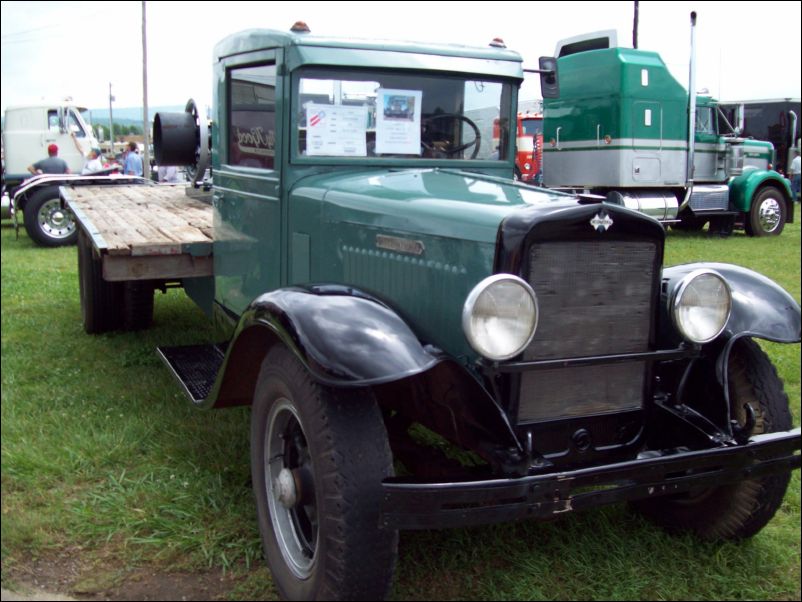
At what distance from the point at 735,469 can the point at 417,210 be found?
4.73 feet

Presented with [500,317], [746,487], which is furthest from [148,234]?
[746,487]

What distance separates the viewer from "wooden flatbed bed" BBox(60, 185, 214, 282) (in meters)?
4.39

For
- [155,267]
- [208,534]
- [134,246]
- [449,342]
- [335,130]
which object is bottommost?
[208,534]

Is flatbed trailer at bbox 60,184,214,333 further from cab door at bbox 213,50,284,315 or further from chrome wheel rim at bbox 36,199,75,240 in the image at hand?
chrome wheel rim at bbox 36,199,75,240

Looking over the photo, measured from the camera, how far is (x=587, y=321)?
2.83 meters

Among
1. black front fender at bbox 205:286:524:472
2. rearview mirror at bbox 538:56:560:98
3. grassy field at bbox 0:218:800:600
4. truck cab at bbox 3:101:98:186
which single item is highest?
truck cab at bbox 3:101:98:186

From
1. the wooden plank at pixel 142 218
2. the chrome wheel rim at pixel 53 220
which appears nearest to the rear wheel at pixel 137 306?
the wooden plank at pixel 142 218

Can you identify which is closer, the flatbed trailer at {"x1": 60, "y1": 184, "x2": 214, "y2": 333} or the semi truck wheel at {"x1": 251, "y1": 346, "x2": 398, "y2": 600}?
the semi truck wheel at {"x1": 251, "y1": 346, "x2": 398, "y2": 600}

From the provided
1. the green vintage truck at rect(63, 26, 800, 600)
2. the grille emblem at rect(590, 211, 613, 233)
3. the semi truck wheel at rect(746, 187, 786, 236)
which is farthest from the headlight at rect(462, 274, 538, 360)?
the semi truck wheel at rect(746, 187, 786, 236)

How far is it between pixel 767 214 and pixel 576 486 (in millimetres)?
13909

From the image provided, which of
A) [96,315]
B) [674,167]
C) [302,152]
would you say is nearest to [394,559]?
[302,152]

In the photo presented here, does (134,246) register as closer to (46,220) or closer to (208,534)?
(208,534)

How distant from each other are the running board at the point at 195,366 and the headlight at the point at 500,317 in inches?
56.2

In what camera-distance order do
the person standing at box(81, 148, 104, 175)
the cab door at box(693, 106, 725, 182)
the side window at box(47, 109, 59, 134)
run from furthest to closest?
the side window at box(47, 109, 59, 134) < the person standing at box(81, 148, 104, 175) < the cab door at box(693, 106, 725, 182)
